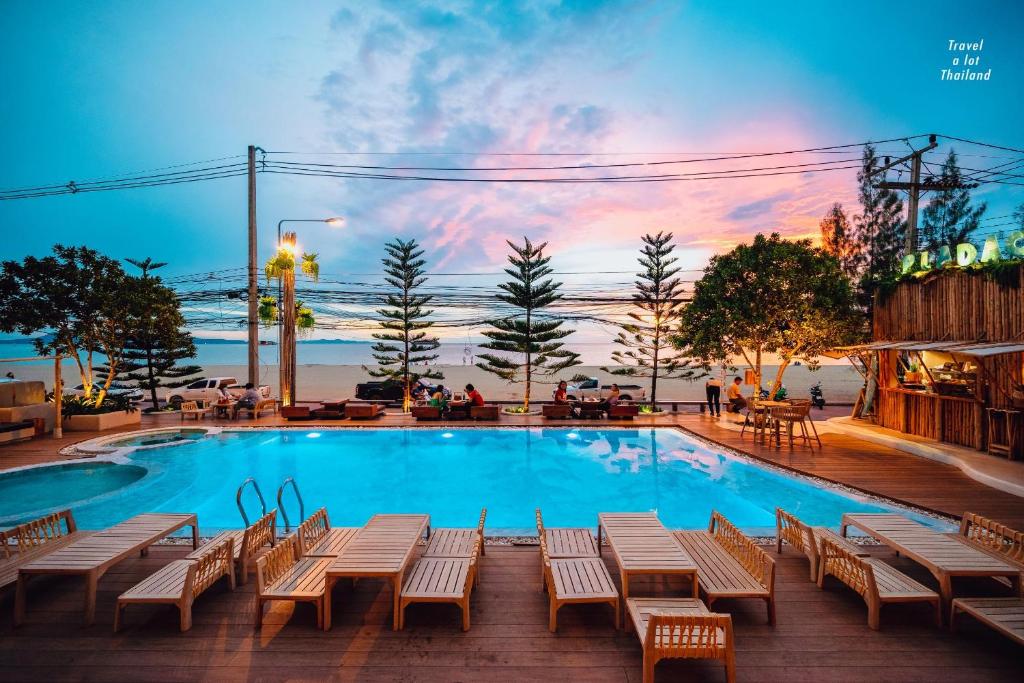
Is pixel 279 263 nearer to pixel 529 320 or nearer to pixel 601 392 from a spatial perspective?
pixel 529 320

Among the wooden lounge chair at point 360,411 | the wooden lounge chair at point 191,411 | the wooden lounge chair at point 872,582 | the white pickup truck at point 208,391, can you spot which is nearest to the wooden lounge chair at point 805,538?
the wooden lounge chair at point 872,582

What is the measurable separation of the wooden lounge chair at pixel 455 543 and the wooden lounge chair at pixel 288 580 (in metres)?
0.80

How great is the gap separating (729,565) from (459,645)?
197 cm

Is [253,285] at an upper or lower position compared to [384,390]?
upper

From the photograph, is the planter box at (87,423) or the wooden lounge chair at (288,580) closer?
the wooden lounge chair at (288,580)

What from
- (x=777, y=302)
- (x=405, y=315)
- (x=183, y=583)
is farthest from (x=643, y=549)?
(x=405, y=315)

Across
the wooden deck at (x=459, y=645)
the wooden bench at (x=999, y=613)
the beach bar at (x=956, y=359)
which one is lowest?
the wooden deck at (x=459, y=645)

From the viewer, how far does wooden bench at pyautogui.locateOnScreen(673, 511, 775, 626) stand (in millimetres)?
2719

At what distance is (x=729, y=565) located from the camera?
3.11m

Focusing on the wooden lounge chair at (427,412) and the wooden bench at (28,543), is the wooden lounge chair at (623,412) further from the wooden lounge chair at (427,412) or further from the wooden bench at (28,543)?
the wooden bench at (28,543)

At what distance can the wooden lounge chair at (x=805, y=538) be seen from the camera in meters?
3.26

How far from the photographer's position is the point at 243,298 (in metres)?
13.3

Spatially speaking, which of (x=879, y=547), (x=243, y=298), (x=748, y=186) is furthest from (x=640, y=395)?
(x=243, y=298)

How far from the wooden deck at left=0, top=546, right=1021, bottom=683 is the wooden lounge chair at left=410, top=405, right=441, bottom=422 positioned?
23.5ft
